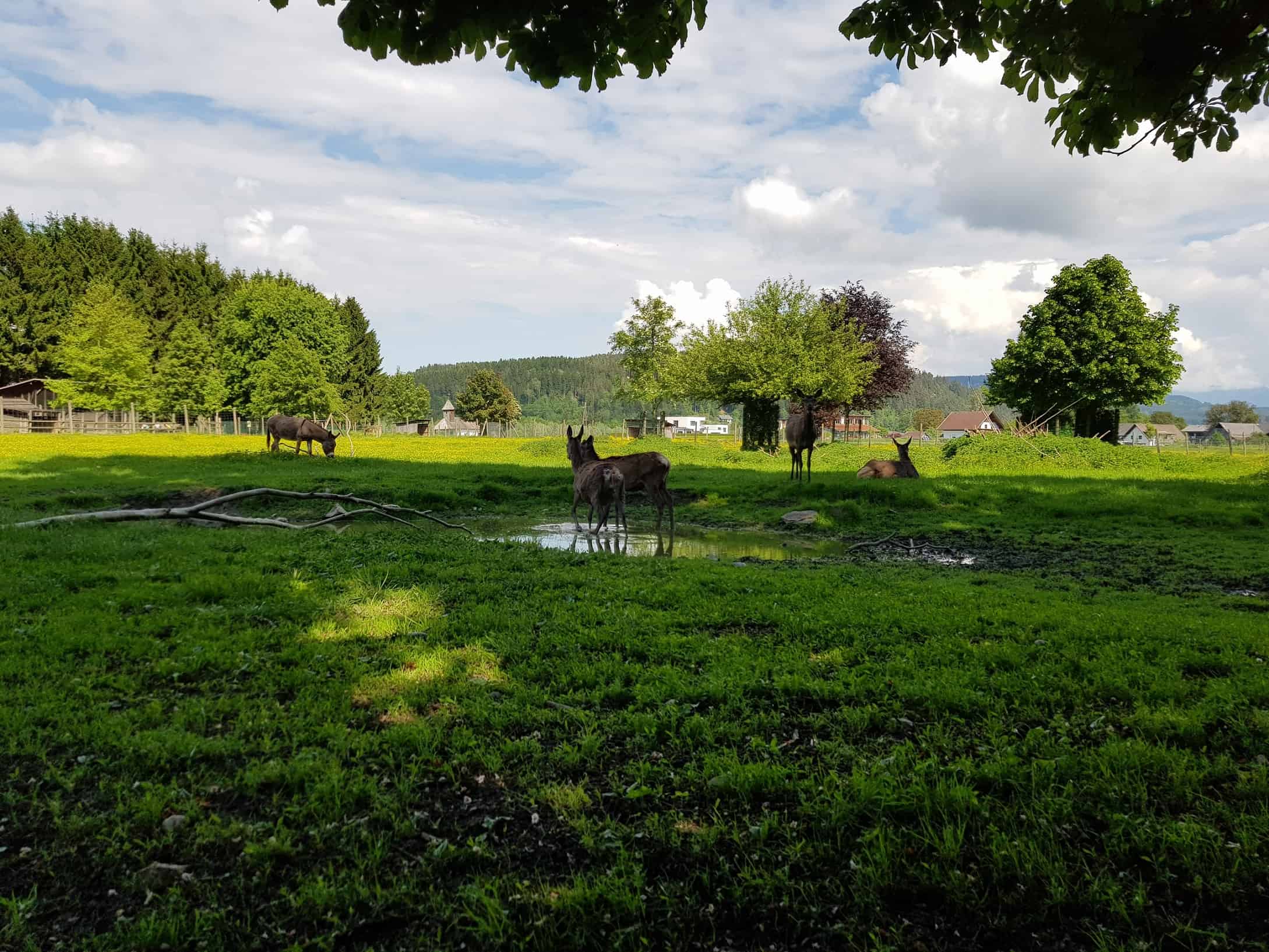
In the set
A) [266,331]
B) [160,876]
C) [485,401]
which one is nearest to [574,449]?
[160,876]

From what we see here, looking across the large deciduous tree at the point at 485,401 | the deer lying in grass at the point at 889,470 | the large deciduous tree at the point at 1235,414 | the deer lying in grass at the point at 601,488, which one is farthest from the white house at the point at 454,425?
the large deciduous tree at the point at 1235,414

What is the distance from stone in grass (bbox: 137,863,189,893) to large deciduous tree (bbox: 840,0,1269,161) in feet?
20.6

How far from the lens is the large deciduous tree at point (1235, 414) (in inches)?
5630

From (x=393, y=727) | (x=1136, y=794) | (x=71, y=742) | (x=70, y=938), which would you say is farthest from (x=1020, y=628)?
(x=71, y=742)

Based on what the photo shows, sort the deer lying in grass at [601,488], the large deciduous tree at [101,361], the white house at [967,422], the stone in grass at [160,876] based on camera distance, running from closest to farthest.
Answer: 1. the stone in grass at [160,876]
2. the deer lying in grass at [601,488]
3. the large deciduous tree at [101,361]
4. the white house at [967,422]

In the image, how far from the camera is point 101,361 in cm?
4872

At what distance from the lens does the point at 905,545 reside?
13.7 m

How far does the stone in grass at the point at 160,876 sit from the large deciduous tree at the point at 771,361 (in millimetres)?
37109

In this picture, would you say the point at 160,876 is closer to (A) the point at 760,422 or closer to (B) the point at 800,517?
(B) the point at 800,517

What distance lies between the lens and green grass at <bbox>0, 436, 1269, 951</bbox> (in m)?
2.91

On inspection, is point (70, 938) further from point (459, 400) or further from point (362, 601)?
point (459, 400)

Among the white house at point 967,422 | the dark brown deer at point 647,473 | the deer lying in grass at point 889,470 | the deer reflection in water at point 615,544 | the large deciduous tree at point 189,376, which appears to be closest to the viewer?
the deer reflection in water at point 615,544

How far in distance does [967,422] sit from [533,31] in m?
136

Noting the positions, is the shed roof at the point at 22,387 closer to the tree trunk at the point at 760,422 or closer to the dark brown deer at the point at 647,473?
the tree trunk at the point at 760,422
